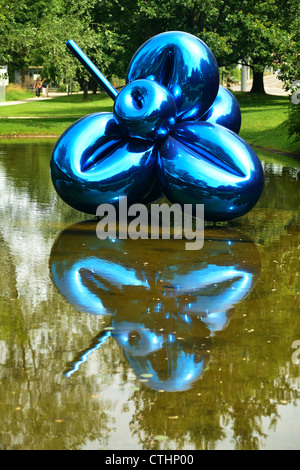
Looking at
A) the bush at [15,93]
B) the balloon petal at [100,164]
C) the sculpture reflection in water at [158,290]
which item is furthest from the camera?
the bush at [15,93]

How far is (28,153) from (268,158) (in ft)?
22.7

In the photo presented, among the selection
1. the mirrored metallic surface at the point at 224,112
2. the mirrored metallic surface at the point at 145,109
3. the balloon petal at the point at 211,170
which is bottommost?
the balloon petal at the point at 211,170

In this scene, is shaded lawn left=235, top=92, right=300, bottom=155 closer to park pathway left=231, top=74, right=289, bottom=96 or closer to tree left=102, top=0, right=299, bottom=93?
tree left=102, top=0, right=299, bottom=93

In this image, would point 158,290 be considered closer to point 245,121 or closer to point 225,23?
point 245,121

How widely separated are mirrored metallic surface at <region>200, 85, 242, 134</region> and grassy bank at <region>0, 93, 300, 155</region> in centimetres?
1045

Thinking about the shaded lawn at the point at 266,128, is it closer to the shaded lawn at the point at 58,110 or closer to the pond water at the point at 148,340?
the shaded lawn at the point at 58,110

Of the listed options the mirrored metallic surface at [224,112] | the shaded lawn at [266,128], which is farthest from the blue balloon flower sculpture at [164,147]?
the shaded lawn at [266,128]

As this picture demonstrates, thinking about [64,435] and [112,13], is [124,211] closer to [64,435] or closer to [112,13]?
[64,435]

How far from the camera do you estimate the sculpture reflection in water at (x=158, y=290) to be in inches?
243

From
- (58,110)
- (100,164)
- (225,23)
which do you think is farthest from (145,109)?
(58,110)

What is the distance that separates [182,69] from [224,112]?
1.35 meters

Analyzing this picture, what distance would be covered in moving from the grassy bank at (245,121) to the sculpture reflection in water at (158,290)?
1314cm

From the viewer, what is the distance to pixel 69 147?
10.7m
